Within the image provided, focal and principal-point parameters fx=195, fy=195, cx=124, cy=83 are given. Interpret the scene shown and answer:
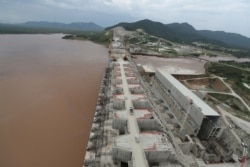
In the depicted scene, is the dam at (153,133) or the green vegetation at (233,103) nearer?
the dam at (153,133)

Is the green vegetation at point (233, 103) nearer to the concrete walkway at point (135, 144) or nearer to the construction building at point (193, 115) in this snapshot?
the construction building at point (193, 115)

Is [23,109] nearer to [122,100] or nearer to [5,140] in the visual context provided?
[5,140]

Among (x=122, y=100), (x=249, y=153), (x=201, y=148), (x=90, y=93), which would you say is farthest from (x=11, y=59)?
(x=249, y=153)

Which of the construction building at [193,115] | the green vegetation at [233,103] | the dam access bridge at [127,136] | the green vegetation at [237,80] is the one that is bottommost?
the green vegetation at [237,80]

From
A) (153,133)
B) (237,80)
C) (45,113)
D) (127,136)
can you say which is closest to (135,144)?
(127,136)

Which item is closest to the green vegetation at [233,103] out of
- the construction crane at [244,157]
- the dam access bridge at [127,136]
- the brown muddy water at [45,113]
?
the construction crane at [244,157]

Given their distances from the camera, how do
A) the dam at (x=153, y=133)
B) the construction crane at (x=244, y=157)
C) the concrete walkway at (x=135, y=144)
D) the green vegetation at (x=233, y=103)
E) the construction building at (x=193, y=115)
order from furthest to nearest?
1. the green vegetation at (x=233, y=103)
2. the construction building at (x=193, y=115)
3. the construction crane at (x=244, y=157)
4. the dam at (x=153, y=133)
5. the concrete walkway at (x=135, y=144)

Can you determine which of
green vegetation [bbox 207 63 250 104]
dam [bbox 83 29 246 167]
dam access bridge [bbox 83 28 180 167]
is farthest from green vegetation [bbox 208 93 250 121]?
dam access bridge [bbox 83 28 180 167]

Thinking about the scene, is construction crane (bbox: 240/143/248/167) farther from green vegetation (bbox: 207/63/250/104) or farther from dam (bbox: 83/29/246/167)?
green vegetation (bbox: 207/63/250/104)
